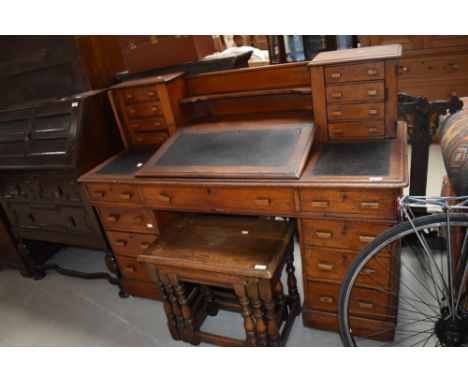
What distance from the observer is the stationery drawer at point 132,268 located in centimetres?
244

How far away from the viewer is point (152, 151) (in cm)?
235

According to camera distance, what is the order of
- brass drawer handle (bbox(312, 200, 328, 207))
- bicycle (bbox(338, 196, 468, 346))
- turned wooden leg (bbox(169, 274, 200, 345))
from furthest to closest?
turned wooden leg (bbox(169, 274, 200, 345)) → brass drawer handle (bbox(312, 200, 328, 207)) → bicycle (bbox(338, 196, 468, 346))

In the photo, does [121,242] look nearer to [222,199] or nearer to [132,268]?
[132,268]

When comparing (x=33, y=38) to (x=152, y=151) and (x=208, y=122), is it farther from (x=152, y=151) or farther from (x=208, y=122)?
(x=208, y=122)

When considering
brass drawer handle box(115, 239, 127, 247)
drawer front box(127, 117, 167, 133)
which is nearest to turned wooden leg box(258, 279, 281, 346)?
brass drawer handle box(115, 239, 127, 247)

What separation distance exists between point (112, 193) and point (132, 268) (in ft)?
1.92

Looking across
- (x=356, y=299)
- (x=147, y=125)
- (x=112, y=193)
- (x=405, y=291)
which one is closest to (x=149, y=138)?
(x=147, y=125)

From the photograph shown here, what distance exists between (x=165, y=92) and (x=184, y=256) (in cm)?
98

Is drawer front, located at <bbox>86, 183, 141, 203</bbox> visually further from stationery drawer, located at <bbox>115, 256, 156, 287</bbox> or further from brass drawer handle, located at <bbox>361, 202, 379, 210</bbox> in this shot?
brass drawer handle, located at <bbox>361, 202, 379, 210</bbox>

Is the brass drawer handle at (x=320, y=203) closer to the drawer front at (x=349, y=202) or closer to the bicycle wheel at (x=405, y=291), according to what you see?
the drawer front at (x=349, y=202)

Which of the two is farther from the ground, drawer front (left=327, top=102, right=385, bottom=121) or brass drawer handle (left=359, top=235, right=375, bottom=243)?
drawer front (left=327, top=102, right=385, bottom=121)

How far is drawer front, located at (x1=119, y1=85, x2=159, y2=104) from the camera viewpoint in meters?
2.20

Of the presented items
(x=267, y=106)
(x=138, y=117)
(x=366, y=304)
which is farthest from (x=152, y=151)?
(x=366, y=304)

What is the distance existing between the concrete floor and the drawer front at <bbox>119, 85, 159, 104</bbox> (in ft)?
4.41
